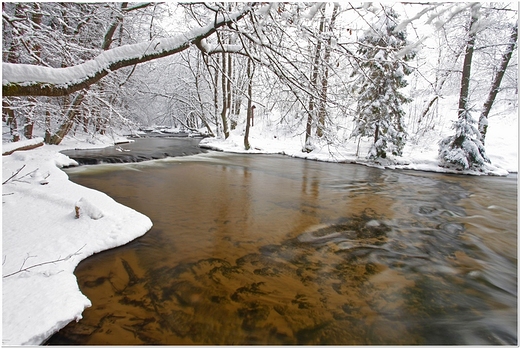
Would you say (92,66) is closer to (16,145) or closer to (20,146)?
(16,145)

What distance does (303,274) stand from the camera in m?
3.60

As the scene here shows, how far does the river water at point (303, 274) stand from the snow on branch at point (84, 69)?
2349 mm

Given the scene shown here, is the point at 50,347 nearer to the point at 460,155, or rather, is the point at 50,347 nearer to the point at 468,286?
the point at 468,286

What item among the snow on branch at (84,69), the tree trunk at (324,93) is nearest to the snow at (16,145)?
the snow on branch at (84,69)

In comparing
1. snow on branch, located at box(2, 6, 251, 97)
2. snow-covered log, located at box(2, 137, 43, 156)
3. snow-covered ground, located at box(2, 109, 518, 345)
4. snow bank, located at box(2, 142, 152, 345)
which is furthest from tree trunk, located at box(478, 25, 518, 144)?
snow-covered log, located at box(2, 137, 43, 156)

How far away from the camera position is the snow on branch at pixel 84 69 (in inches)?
97.7

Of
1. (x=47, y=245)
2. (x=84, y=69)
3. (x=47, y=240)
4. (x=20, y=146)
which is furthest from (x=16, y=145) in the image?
(x=84, y=69)

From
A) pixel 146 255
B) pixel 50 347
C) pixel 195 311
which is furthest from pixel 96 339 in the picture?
pixel 146 255

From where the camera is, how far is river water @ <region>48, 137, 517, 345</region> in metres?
2.68

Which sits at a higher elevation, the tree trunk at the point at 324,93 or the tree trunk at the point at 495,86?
the tree trunk at the point at 495,86

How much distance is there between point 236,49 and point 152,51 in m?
1.26

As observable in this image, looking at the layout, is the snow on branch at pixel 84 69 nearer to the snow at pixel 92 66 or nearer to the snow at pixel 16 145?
the snow at pixel 92 66

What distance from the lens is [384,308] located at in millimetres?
3020

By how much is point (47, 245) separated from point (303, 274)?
368 cm
